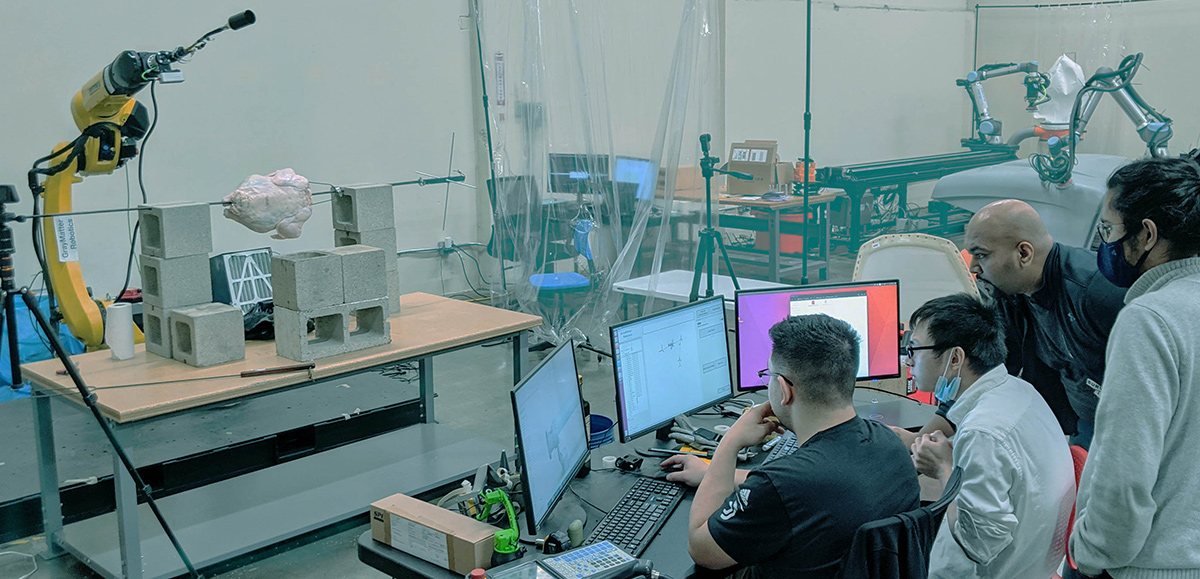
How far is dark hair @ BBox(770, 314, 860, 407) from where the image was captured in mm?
1764

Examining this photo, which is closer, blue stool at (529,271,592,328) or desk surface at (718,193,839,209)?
blue stool at (529,271,592,328)

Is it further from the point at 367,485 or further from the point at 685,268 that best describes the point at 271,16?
the point at 367,485

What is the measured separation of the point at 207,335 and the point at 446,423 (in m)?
1.69

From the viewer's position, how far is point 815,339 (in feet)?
5.81

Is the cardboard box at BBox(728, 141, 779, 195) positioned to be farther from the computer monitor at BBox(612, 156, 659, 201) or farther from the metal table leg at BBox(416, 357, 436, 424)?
the metal table leg at BBox(416, 357, 436, 424)

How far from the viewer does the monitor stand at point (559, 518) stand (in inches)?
75.0

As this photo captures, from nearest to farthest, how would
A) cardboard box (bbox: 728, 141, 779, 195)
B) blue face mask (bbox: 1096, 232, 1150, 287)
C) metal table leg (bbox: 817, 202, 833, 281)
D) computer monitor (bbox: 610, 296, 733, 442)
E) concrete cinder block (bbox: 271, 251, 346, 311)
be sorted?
blue face mask (bbox: 1096, 232, 1150, 287) → computer monitor (bbox: 610, 296, 733, 442) → concrete cinder block (bbox: 271, 251, 346, 311) → metal table leg (bbox: 817, 202, 833, 281) → cardboard box (bbox: 728, 141, 779, 195)

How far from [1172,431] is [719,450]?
830 mm

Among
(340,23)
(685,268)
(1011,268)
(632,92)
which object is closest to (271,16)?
(340,23)

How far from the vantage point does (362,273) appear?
3.02 meters

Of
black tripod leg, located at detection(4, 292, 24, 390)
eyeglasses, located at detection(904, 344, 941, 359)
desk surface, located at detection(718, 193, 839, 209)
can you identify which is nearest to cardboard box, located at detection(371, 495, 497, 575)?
eyeglasses, located at detection(904, 344, 941, 359)

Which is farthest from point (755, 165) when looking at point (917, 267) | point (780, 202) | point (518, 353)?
point (518, 353)

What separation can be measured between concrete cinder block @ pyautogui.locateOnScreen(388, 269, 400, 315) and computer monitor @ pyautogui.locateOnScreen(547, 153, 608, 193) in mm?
1743

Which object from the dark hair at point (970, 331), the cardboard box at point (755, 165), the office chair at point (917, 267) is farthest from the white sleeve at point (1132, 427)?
the cardboard box at point (755, 165)
